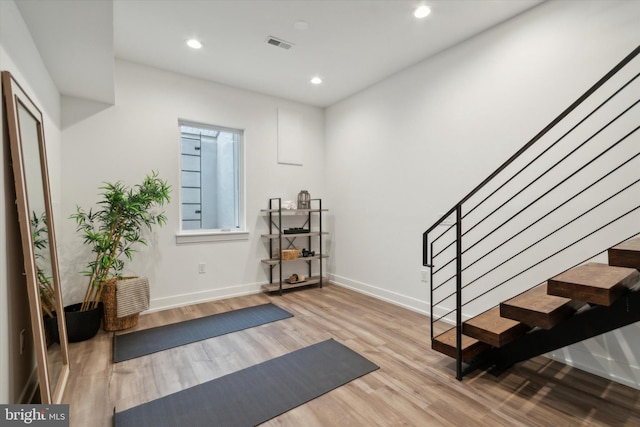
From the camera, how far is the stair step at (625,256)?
1.54m

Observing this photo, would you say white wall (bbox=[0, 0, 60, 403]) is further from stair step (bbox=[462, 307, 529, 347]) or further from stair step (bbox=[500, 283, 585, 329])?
stair step (bbox=[500, 283, 585, 329])

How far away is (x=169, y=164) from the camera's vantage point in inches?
141

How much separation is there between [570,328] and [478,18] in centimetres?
251

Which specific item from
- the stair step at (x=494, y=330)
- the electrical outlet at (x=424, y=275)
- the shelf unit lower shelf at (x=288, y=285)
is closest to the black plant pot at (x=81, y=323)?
the shelf unit lower shelf at (x=288, y=285)

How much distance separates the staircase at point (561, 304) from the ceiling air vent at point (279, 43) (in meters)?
2.91

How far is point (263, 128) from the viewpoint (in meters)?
4.28

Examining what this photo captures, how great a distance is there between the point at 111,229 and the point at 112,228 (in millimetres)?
13

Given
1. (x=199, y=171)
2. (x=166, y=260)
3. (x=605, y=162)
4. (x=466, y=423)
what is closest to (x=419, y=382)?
(x=466, y=423)

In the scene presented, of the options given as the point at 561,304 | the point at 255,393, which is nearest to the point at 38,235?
the point at 255,393

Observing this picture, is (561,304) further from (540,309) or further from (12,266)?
(12,266)

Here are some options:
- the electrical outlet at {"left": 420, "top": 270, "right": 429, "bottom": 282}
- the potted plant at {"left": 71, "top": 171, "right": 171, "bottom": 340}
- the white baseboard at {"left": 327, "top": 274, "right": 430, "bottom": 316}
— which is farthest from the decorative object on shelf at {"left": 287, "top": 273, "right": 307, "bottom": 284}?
the potted plant at {"left": 71, "top": 171, "right": 171, "bottom": 340}

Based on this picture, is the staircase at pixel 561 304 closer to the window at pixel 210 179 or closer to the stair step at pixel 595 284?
the stair step at pixel 595 284

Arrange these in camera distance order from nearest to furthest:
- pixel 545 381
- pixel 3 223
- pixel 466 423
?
pixel 3 223 → pixel 466 423 → pixel 545 381

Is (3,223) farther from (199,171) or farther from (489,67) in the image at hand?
(489,67)
